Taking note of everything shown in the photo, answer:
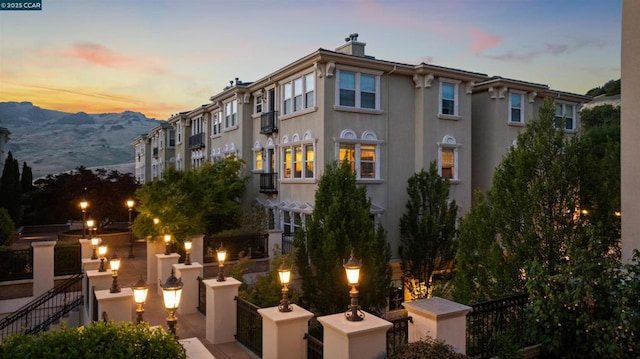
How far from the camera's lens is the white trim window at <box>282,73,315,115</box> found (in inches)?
811

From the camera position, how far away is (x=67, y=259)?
58.7ft

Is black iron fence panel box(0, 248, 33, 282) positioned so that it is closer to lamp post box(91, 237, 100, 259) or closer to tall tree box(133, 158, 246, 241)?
lamp post box(91, 237, 100, 259)

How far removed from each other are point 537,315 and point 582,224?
315cm

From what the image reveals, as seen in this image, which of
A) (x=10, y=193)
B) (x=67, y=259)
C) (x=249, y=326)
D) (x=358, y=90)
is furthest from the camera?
(x=10, y=193)

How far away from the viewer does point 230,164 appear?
25.5 m

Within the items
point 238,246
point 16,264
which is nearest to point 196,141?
point 238,246

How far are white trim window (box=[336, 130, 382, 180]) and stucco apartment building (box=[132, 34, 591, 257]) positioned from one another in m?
0.05

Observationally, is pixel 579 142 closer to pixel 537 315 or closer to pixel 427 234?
pixel 537 315

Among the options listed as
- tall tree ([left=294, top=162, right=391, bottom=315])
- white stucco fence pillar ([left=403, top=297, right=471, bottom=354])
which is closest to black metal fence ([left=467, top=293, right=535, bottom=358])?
white stucco fence pillar ([left=403, top=297, right=471, bottom=354])

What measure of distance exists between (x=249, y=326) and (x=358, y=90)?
12.7 m

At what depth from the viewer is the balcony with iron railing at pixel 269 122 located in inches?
934

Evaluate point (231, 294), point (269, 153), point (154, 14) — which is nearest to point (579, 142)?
point (231, 294)

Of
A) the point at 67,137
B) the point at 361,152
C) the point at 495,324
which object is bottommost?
the point at 495,324

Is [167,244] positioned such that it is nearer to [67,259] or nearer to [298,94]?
[67,259]
